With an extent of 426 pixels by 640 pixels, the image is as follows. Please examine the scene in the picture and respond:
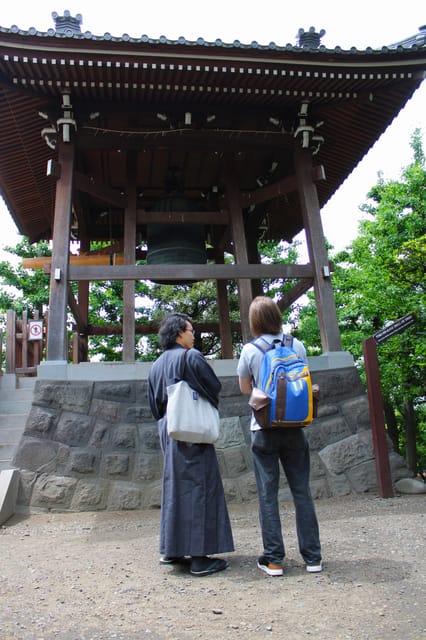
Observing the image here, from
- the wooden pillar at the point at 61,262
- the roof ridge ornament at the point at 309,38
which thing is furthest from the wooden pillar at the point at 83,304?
the roof ridge ornament at the point at 309,38

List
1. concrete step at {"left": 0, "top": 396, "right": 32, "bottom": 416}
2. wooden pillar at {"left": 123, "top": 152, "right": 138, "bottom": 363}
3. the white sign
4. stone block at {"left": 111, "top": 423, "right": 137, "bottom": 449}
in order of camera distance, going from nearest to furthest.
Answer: stone block at {"left": 111, "top": 423, "right": 137, "bottom": 449} < concrete step at {"left": 0, "top": 396, "right": 32, "bottom": 416} < wooden pillar at {"left": 123, "top": 152, "right": 138, "bottom": 363} < the white sign

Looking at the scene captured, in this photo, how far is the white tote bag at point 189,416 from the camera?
299cm

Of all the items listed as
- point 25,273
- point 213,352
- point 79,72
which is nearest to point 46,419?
point 79,72

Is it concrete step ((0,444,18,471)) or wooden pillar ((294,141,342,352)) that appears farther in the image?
wooden pillar ((294,141,342,352))

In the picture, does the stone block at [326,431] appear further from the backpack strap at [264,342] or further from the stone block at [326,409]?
the backpack strap at [264,342]

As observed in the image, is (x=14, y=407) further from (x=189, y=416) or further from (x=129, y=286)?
(x=189, y=416)

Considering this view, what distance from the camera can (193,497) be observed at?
304 cm

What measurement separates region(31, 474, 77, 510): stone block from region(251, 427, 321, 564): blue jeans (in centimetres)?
281

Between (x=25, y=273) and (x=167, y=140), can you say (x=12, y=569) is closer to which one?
(x=167, y=140)

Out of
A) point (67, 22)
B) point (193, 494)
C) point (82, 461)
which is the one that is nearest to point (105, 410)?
point (82, 461)

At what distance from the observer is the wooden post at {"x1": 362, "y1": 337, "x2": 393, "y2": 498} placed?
5.45 meters

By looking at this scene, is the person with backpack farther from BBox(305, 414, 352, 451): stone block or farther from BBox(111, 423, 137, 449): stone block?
BBox(305, 414, 352, 451): stone block

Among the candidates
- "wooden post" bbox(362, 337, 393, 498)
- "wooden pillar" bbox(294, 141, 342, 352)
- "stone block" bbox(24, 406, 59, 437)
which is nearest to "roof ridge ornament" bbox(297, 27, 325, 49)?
"wooden pillar" bbox(294, 141, 342, 352)

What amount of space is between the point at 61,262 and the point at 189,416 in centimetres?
383
